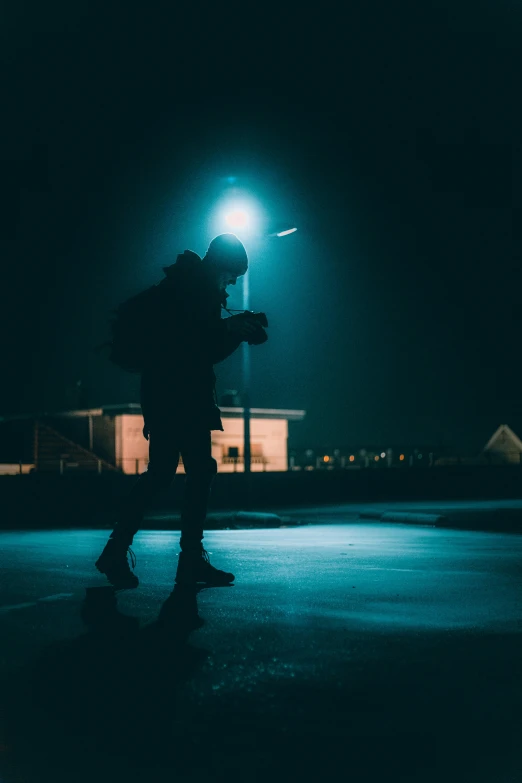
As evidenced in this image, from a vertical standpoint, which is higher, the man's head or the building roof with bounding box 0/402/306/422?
the building roof with bounding box 0/402/306/422

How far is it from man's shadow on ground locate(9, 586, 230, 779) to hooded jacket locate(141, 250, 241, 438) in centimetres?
122

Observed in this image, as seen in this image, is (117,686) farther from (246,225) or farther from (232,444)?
(232,444)

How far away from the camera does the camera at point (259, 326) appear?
560cm

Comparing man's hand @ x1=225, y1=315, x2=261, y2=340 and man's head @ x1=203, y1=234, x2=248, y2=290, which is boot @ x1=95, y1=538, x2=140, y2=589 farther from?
man's head @ x1=203, y1=234, x2=248, y2=290

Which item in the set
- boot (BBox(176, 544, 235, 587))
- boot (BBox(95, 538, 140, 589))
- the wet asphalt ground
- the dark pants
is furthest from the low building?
the wet asphalt ground

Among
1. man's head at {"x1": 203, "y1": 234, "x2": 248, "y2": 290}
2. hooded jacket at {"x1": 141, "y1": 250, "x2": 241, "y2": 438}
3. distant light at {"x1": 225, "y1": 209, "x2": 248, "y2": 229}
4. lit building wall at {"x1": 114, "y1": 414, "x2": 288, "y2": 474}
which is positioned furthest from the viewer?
lit building wall at {"x1": 114, "y1": 414, "x2": 288, "y2": 474}

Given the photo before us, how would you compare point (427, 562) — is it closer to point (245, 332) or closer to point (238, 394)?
point (245, 332)

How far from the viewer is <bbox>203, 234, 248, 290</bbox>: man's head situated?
5.75 metres

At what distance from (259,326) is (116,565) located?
1620 mm

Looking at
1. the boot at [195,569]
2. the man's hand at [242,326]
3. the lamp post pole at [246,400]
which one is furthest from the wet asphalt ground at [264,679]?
the lamp post pole at [246,400]

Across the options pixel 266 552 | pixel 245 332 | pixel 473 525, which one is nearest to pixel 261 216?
pixel 473 525

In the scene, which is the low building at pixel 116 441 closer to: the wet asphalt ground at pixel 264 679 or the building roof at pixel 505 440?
the building roof at pixel 505 440

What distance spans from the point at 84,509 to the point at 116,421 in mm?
34899

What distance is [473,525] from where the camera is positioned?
1300 centimetres
